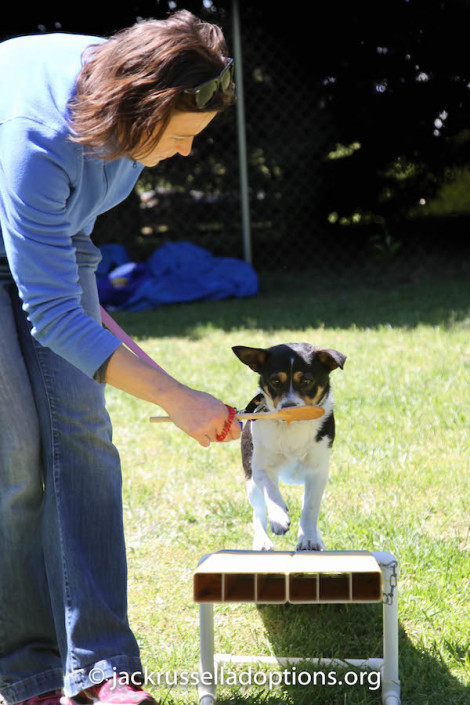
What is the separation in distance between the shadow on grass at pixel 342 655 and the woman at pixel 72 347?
49 cm

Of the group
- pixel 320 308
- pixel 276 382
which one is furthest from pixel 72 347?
pixel 320 308

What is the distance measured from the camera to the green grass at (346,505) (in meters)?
2.60

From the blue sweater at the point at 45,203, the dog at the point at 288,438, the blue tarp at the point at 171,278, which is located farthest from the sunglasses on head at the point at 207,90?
the blue tarp at the point at 171,278

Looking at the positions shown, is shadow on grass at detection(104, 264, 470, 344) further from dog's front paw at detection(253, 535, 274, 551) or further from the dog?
dog's front paw at detection(253, 535, 274, 551)

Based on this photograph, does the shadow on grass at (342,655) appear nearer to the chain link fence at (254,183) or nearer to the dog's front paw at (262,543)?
the dog's front paw at (262,543)

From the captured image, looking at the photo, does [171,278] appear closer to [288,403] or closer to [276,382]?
[276,382]

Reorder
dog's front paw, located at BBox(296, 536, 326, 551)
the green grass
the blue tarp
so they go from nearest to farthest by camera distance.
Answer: the green grass
dog's front paw, located at BBox(296, 536, 326, 551)
the blue tarp

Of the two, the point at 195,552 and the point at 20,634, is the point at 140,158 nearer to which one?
the point at 20,634

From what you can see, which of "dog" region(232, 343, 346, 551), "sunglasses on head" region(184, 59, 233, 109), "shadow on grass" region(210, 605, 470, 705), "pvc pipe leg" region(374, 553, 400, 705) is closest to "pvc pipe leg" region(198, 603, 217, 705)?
"shadow on grass" region(210, 605, 470, 705)

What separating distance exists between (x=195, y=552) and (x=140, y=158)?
1800 mm

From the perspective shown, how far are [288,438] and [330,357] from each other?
383 millimetres

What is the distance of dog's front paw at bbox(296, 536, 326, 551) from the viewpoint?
3.07 m

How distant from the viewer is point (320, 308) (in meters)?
8.30

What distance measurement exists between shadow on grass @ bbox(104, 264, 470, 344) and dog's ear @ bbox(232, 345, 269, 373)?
3.25 metres
